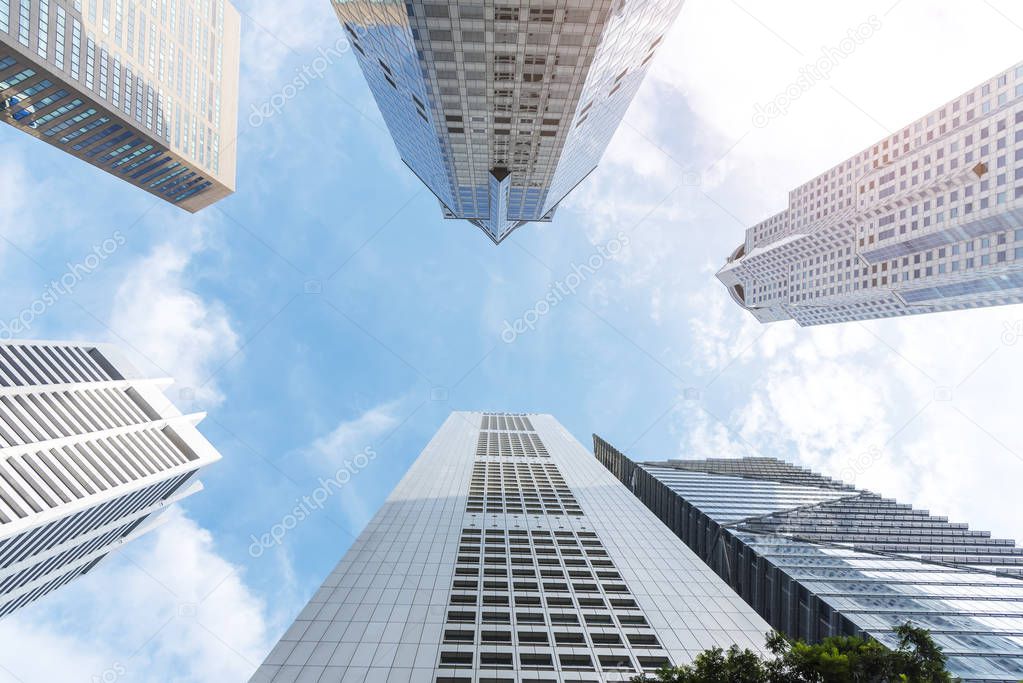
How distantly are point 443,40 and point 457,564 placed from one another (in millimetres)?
43622

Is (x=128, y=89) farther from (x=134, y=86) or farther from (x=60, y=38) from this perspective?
(x=60, y=38)

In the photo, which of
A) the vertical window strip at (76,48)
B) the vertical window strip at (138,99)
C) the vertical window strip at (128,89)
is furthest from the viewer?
the vertical window strip at (138,99)

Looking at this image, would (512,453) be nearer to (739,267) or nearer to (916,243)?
(916,243)

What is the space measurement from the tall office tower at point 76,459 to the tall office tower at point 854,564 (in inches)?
3154

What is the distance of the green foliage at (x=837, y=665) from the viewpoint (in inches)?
609

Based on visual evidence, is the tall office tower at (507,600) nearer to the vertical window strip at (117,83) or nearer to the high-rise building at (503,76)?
the high-rise building at (503,76)

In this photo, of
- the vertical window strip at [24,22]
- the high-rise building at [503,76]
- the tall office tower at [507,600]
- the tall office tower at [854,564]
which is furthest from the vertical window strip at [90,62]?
the tall office tower at [854,564]

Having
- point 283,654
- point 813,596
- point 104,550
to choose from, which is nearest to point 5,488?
point 104,550

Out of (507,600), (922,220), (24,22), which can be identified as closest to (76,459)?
(24,22)

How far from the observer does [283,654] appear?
30000 millimetres

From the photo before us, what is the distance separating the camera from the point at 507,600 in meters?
37.2

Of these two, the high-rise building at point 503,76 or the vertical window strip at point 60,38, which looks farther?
the vertical window strip at point 60,38

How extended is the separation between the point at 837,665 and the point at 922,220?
90.1m

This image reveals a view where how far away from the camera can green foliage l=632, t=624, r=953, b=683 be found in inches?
609
